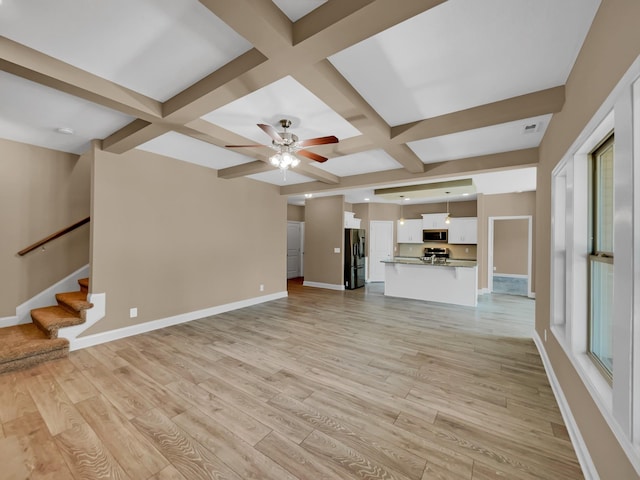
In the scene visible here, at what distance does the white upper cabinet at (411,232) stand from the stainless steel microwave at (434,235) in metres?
0.16

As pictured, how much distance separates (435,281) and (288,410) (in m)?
4.89

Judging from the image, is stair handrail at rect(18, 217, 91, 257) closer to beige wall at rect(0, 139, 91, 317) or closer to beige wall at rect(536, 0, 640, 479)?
beige wall at rect(0, 139, 91, 317)

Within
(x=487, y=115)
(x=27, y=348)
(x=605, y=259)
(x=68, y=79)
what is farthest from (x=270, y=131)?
(x=27, y=348)

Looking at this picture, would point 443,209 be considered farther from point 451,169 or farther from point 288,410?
point 288,410

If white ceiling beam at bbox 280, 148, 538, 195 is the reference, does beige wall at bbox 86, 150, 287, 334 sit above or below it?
below

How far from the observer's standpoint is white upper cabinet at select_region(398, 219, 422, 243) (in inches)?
351

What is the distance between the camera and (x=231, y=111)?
2.70 metres

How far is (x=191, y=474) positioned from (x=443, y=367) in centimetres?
256

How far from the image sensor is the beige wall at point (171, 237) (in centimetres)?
368

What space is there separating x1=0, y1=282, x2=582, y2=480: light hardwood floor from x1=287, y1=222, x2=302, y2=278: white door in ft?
18.5

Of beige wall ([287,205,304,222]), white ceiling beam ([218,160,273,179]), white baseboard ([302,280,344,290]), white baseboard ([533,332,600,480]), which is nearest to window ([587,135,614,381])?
white baseboard ([533,332,600,480])

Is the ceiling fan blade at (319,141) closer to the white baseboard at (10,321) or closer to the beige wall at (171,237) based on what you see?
the beige wall at (171,237)

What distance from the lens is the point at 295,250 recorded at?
9.67 meters

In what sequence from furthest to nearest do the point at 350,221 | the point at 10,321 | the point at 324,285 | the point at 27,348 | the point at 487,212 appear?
1. the point at 350,221
2. the point at 324,285
3. the point at 487,212
4. the point at 10,321
5. the point at 27,348
